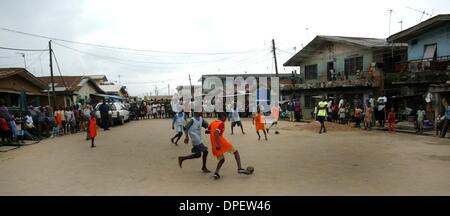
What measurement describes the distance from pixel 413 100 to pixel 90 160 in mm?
17209

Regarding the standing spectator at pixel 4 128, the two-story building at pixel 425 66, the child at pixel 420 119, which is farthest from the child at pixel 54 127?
the two-story building at pixel 425 66

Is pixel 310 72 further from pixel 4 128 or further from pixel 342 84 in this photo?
pixel 4 128

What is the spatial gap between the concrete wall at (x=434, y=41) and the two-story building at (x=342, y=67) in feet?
5.22

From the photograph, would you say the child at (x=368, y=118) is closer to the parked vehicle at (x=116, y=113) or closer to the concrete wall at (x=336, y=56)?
the concrete wall at (x=336, y=56)

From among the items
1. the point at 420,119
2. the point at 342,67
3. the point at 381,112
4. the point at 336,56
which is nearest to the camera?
the point at 420,119

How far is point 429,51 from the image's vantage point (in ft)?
66.1

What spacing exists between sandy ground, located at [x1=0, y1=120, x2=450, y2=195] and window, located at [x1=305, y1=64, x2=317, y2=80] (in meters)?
19.6

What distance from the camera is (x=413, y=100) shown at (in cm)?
1956

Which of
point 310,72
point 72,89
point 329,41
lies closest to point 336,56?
point 329,41

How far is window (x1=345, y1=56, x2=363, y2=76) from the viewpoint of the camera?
85.4ft

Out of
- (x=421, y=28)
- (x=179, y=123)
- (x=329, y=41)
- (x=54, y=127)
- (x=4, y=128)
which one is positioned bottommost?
(x=54, y=127)

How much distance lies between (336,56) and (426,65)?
32.3 ft

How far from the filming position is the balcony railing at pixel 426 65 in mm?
17984
